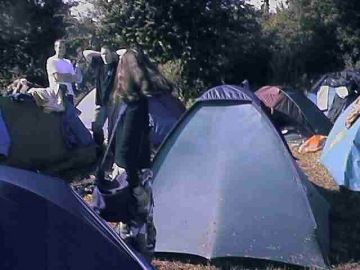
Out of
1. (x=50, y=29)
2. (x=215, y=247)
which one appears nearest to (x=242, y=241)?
(x=215, y=247)

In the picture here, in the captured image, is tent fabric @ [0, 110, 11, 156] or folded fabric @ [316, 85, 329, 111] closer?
tent fabric @ [0, 110, 11, 156]

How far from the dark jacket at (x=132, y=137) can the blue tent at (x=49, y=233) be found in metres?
1.83

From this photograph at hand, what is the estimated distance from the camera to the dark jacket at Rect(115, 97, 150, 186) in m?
5.32

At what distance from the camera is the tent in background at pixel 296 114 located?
1327 centimetres

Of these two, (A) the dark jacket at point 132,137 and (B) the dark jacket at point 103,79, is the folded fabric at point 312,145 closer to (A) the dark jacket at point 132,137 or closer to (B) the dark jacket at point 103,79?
(B) the dark jacket at point 103,79

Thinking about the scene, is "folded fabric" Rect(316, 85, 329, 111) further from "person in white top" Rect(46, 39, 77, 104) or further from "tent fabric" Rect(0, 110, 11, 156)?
"tent fabric" Rect(0, 110, 11, 156)

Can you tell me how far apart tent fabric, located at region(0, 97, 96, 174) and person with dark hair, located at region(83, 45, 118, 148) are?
0.40 m

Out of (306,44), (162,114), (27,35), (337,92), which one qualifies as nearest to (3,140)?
(162,114)

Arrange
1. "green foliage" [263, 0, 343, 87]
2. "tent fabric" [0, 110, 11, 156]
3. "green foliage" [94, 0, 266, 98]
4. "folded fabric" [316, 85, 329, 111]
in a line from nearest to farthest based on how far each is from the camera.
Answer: "tent fabric" [0, 110, 11, 156] → "folded fabric" [316, 85, 329, 111] → "green foliage" [94, 0, 266, 98] → "green foliage" [263, 0, 343, 87]

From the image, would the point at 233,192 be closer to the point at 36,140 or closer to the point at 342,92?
the point at 36,140

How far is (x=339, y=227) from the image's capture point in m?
7.59

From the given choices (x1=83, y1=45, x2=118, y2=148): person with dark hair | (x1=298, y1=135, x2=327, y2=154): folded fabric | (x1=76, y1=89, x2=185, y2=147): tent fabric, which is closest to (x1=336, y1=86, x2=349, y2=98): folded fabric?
(x1=298, y1=135, x2=327, y2=154): folded fabric

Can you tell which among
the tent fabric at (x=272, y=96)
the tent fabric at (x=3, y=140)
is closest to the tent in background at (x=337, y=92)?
the tent fabric at (x=272, y=96)

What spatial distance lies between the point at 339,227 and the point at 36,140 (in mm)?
4038
